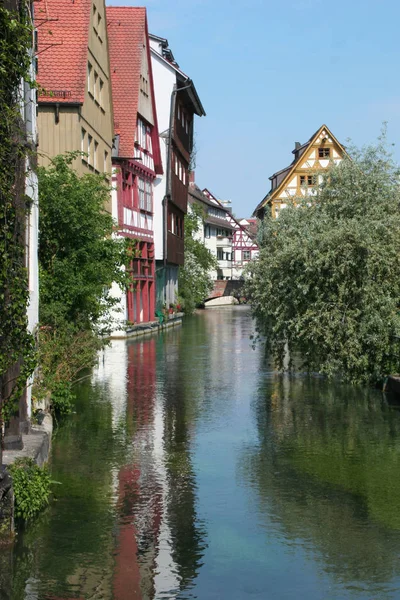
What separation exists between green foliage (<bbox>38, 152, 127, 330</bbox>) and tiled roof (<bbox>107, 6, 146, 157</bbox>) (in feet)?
68.9

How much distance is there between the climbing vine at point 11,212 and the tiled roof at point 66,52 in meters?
22.2

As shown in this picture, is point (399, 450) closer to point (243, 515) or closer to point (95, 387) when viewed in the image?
point (243, 515)

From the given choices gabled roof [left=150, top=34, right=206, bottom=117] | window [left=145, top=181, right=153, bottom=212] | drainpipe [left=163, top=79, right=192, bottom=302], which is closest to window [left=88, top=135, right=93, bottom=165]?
window [left=145, top=181, right=153, bottom=212]

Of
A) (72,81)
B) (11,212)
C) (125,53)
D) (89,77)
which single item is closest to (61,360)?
(11,212)

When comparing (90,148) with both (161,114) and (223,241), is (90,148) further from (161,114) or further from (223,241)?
(223,241)

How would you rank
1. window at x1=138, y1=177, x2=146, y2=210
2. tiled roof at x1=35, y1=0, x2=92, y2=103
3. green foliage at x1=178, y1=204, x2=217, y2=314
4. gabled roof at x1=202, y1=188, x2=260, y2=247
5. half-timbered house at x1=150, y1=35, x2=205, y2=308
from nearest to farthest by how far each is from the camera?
tiled roof at x1=35, y1=0, x2=92, y2=103 < window at x1=138, y1=177, x2=146, y2=210 < half-timbered house at x1=150, y1=35, x2=205, y2=308 < green foliage at x1=178, y1=204, x2=217, y2=314 < gabled roof at x1=202, y1=188, x2=260, y2=247

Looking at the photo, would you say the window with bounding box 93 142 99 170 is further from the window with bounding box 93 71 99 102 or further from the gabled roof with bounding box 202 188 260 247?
the gabled roof with bounding box 202 188 260 247

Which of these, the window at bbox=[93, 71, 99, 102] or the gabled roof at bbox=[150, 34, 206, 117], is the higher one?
the gabled roof at bbox=[150, 34, 206, 117]

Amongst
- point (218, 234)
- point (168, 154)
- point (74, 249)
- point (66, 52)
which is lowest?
point (74, 249)

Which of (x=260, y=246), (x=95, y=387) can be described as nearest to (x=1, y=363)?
(x=95, y=387)

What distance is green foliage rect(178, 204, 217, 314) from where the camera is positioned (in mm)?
63312

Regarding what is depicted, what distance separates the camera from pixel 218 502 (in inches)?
439

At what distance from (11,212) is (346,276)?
446 inches

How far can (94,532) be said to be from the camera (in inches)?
388
